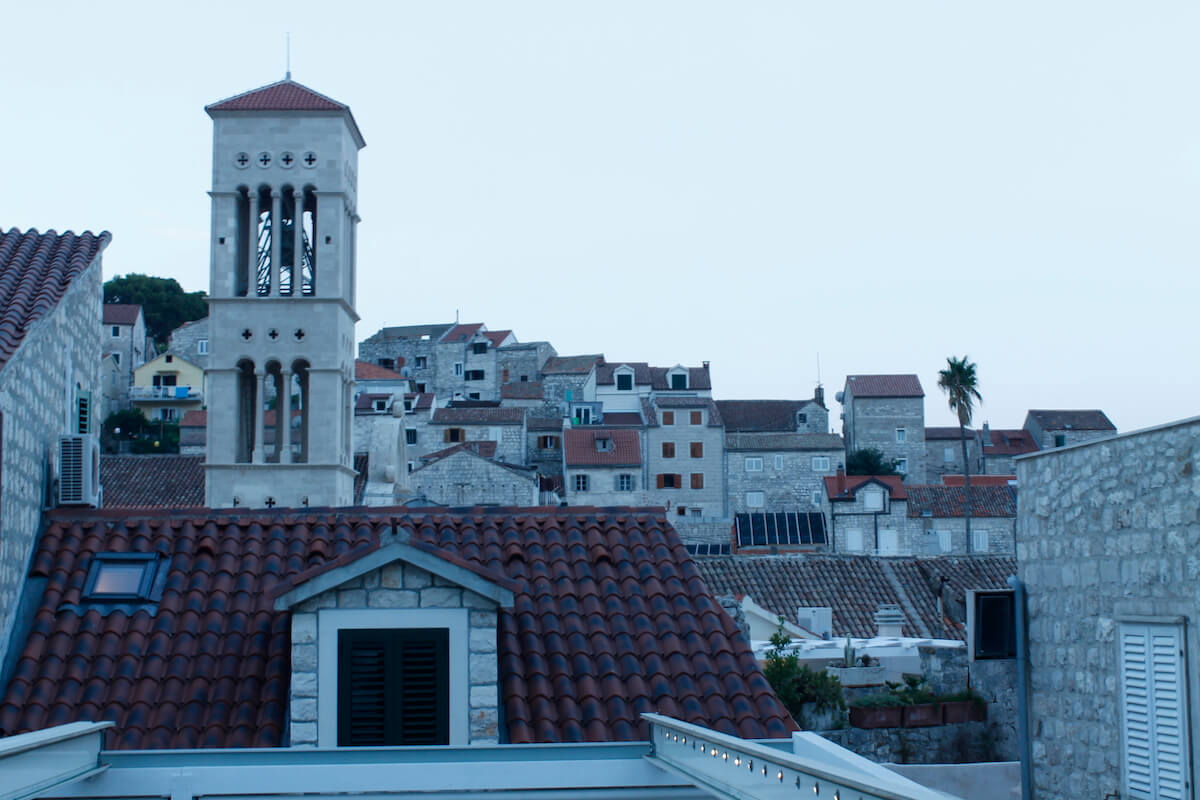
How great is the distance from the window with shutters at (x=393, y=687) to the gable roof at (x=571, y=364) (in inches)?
3752

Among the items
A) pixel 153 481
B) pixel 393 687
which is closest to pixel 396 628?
pixel 393 687

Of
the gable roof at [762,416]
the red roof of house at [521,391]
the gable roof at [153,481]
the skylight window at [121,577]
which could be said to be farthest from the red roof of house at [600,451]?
the skylight window at [121,577]

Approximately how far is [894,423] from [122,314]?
61327 millimetres

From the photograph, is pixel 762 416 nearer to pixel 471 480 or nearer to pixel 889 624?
pixel 471 480

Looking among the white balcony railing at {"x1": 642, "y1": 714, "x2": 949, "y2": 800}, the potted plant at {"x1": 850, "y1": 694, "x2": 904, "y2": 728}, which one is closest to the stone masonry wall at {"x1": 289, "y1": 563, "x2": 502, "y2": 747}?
the white balcony railing at {"x1": 642, "y1": 714, "x2": 949, "y2": 800}

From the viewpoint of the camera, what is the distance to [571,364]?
10844cm

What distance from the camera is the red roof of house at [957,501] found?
270 ft

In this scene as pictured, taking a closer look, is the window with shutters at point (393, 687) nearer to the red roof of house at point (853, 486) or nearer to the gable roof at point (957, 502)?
the gable roof at point (957, 502)

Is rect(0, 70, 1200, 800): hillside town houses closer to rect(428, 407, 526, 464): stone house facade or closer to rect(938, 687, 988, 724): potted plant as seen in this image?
rect(938, 687, 988, 724): potted plant

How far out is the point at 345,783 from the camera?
8.69 metres

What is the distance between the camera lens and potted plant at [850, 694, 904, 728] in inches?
593

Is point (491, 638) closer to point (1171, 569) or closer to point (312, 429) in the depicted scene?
point (1171, 569)

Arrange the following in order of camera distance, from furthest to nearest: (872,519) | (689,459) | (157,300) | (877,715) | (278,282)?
(157,300)
(689,459)
(872,519)
(278,282)
(877,715)

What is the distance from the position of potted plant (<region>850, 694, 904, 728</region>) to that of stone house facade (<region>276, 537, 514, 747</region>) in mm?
6170
